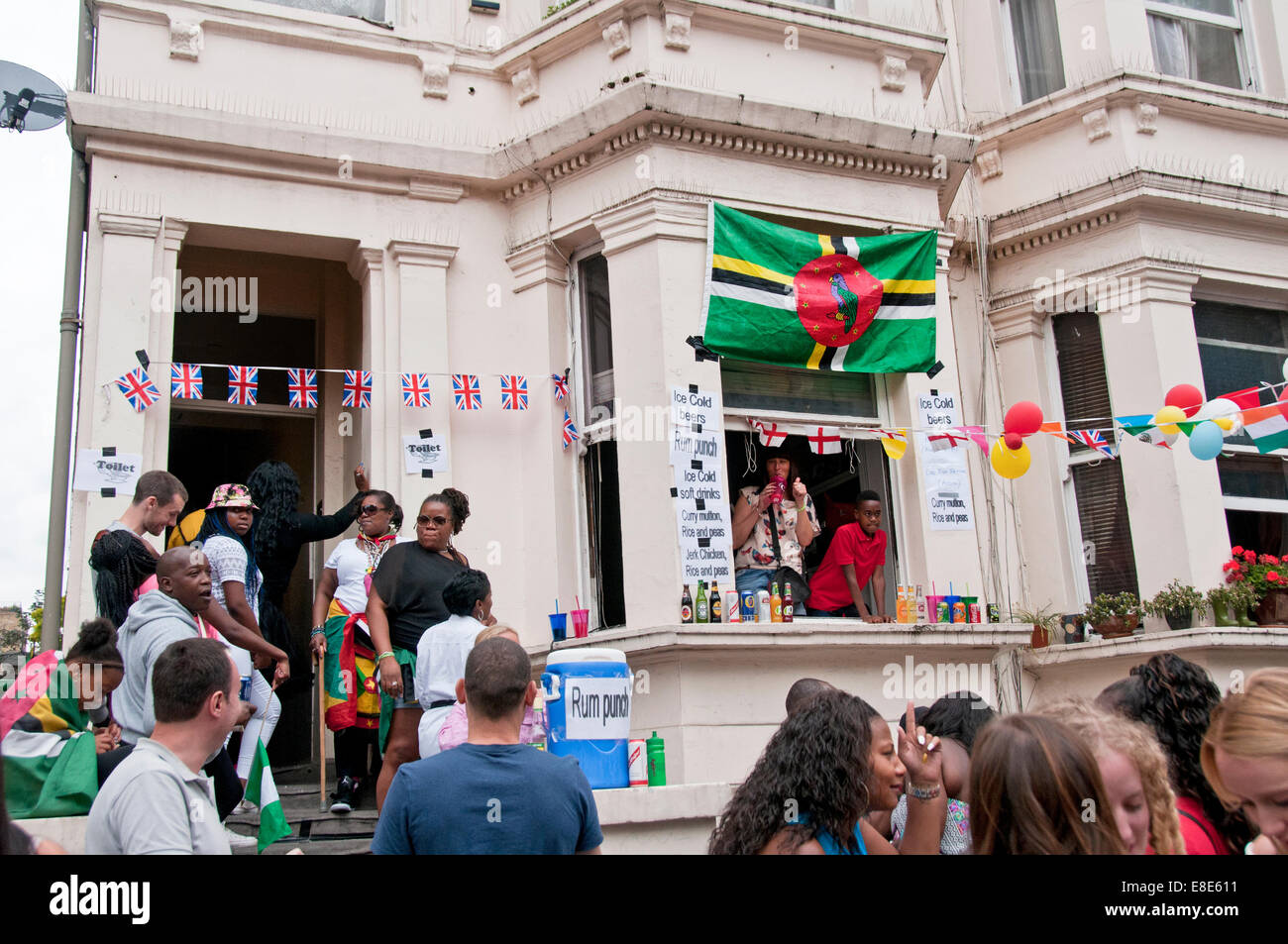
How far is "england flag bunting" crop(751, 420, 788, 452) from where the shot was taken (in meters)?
8.74

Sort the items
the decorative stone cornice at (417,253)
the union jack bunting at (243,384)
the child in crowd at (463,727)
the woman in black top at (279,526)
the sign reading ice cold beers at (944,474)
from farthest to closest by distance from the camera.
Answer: the decorative stone cornice at (417,253) < the sign reading ice cold beers at (944,474) < the union jack bunting at (243,384) < the woman in black top at (279,526) < the child in crowd at (463,727)

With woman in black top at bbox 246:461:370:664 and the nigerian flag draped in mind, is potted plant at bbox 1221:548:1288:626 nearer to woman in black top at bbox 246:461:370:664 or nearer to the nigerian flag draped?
the nigerian flag draped

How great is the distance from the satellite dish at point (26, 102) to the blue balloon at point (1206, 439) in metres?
7.89

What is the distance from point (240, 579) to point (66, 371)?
2.81m

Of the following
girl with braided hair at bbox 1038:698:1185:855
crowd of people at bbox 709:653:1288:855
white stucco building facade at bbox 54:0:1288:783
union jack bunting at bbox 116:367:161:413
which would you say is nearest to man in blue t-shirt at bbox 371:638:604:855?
crowd of people at bbox 709:653:1288:855

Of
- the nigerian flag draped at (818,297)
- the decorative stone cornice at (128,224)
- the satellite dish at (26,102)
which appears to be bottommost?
the nigerian flag draped at (818,297)

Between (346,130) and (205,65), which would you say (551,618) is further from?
(205,65)

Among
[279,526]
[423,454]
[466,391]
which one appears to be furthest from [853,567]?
[279,526]

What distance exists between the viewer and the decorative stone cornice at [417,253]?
29.9 ft

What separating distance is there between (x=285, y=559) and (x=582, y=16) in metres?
4.61

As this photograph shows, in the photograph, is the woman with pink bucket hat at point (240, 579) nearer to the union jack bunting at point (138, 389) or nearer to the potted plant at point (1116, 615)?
the union jack bunting at point (138, 389)

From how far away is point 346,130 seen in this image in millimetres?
9117

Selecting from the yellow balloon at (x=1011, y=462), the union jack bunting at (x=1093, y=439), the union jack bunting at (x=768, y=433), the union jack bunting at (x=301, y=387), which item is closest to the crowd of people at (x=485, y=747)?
the union jack bunting at (x=301, y=387)
